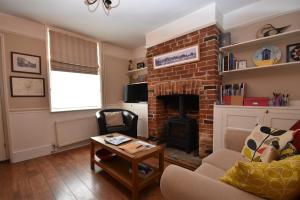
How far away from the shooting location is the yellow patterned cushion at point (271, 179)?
0.63 m

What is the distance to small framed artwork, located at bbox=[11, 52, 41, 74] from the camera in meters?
2.47

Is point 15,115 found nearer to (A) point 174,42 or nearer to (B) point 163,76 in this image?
(B) point 163,76

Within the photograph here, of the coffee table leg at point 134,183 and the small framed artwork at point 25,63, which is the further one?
the small framed artwork at point 25,63

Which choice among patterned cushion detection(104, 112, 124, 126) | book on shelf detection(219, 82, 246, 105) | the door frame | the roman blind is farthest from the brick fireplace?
the door frame

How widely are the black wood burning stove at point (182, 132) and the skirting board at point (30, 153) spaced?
7.42 ft

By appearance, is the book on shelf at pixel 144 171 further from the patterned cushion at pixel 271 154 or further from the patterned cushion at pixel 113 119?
the patterned cushion at pixel 113 119

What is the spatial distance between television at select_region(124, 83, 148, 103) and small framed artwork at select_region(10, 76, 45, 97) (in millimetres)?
1743

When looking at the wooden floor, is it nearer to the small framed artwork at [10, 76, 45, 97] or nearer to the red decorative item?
the small framed artwork at [10, 76, 45, 97]

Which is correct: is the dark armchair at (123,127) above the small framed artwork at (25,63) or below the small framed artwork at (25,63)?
below

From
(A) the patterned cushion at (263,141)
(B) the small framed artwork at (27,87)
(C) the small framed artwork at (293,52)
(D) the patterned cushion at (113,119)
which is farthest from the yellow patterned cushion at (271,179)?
(B) the small framed artwork at (27,87)

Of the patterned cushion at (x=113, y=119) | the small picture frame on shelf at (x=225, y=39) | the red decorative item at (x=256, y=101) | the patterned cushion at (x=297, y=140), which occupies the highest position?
the small picture frame on shelf at (x=225, y=39)

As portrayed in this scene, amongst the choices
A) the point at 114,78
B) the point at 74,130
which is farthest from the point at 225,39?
the point at 74,130

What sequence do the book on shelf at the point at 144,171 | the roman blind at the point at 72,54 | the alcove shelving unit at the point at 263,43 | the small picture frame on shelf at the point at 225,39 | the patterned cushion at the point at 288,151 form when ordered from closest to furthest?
1. the patterned cushion at the point at 288,151
2. the book on shelf at the point at 144,171
3. the alcove shelving unit at the point at 263,43
4. the small picture frame on shelf at the point at 225,39
5. the roman blind at the point at 72,54

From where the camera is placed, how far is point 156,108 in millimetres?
3098
